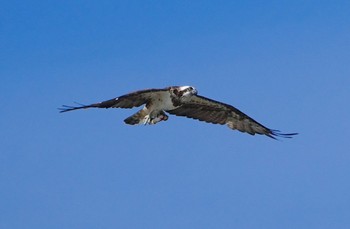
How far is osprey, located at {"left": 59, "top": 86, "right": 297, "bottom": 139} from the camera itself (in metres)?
33.9

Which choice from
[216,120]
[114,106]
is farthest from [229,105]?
[114,106]

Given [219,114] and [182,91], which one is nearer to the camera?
[182,91]

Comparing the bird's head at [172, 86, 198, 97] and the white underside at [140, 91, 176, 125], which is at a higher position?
the bird's head at [172, 86, 198, 97]

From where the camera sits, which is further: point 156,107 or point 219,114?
point 219,114

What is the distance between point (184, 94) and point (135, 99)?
1809mm

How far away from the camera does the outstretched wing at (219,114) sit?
37.1 meters

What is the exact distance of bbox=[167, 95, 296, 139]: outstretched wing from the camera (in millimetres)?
37094

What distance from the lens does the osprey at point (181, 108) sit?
A: 111ft

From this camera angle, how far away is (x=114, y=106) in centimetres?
3353

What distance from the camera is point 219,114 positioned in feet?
126

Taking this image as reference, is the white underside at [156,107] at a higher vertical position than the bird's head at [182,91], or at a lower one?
lower

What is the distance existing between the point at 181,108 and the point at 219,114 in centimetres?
203

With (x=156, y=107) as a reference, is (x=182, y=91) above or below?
above

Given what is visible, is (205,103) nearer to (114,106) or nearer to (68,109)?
(114,106)
